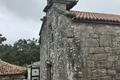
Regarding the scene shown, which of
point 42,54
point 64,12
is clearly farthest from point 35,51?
point 64,12

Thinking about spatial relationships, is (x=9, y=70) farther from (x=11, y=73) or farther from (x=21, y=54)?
(x=21, y=54)

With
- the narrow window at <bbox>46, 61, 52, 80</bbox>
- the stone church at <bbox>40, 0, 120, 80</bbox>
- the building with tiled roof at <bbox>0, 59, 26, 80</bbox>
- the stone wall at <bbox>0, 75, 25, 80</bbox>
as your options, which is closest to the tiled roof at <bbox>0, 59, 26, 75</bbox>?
the building with tiled roof at <bbox>0, 59, 26, 80</bbox>

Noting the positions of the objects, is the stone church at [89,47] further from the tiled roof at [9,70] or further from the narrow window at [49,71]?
the narrow window at [49,71]

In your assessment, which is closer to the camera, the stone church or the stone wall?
the stone church

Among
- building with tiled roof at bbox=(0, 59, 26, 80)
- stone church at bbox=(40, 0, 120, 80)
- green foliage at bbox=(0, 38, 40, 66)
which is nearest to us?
stone church at bbox=(40, 0, 120, 80)

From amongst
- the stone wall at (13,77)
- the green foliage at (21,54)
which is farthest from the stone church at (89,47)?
the green foliage at (21,54)

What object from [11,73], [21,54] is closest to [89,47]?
[11,73]

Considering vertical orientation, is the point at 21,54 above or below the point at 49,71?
above

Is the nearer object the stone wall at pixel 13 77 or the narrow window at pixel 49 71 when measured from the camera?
the stone wall at pixel 13 77

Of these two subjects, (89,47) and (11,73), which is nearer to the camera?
(89,47)

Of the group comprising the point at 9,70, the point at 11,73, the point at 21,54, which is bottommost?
the point at 11,73

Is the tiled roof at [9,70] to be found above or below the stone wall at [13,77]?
above

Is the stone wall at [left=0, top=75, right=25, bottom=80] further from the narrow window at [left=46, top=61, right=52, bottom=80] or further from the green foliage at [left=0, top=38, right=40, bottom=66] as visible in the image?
the green foliage at [left=0, top=38, right=40, bottom=66]

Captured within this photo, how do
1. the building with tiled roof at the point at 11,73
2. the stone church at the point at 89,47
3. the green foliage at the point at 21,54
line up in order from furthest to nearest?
the green foliage at the point at 21,54
the building with tiled roof at the point at 11,73
the stone church at the point at 89,47
